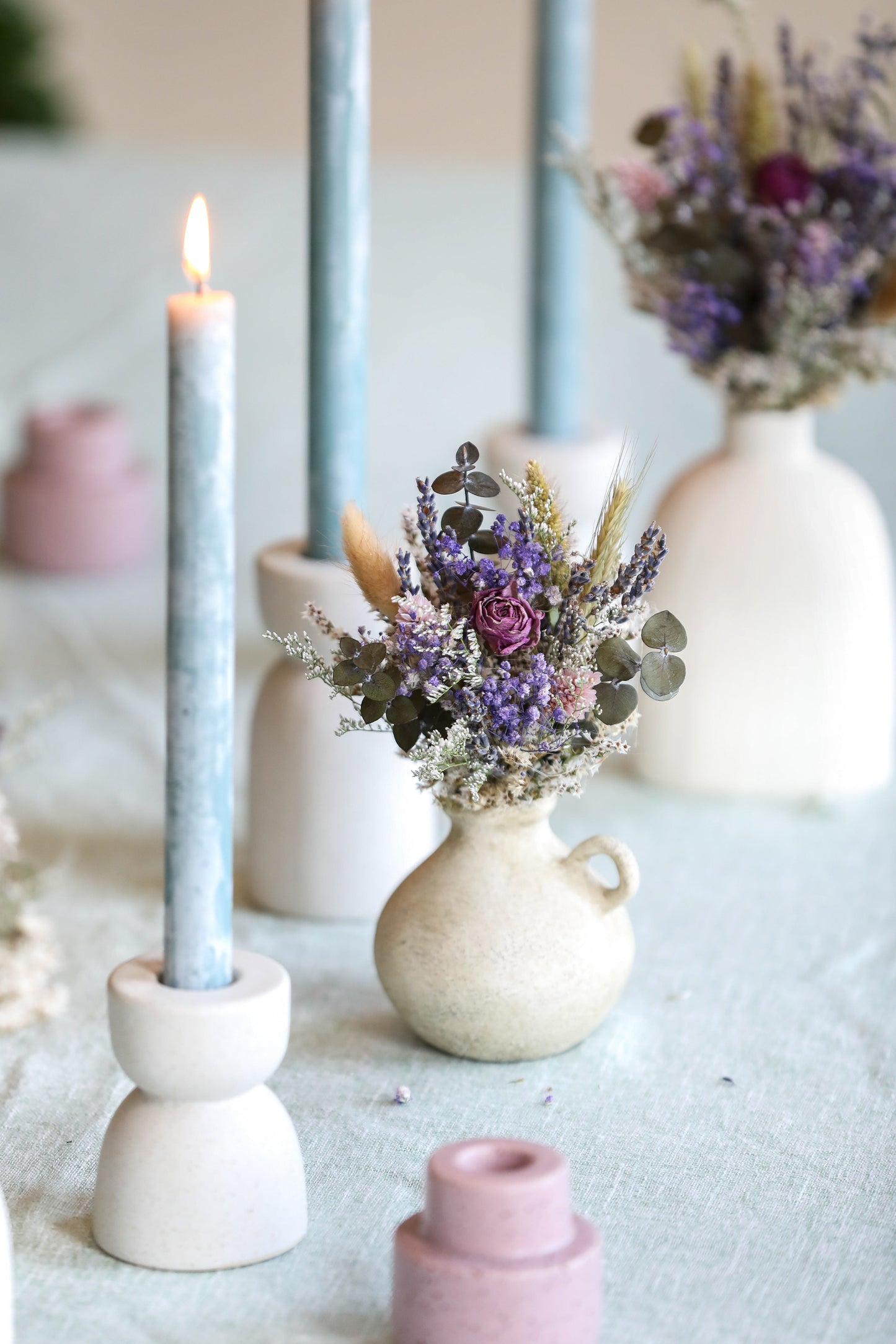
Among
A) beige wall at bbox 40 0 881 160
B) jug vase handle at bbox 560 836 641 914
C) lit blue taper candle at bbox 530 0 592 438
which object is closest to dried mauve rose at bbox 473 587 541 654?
jug vase handle at bbox 560 836 641 914

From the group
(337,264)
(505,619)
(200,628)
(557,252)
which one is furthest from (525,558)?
(557,252)

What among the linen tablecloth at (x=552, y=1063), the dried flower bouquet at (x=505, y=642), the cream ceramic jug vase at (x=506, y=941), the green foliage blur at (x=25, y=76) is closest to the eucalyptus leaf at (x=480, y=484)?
the dried flower bouquet at (x=505, y=642)

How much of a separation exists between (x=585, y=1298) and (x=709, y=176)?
659 millimetres

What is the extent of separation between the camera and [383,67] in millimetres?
2381

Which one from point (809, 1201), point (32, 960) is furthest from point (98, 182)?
point (809, 1201)

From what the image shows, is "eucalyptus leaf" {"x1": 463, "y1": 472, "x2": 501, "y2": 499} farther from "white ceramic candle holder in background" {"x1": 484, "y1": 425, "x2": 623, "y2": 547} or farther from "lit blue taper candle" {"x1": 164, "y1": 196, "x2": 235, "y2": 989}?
"white ceramic candle holder in background" {"x1": 484, "y1": 425, "x2": 623, "y2": 547}

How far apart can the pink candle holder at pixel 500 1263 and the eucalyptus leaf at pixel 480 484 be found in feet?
0.87

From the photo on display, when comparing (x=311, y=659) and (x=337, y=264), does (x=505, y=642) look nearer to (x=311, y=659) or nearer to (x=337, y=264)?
(x=311, y=659)

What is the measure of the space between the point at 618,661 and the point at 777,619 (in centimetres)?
38

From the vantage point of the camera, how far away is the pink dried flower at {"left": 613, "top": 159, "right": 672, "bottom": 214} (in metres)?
1.02

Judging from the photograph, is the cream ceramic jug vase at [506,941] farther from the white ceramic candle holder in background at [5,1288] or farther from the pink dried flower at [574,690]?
the white ceramic candle holder in background at [5,1288]

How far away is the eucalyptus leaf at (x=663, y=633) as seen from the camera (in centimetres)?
68

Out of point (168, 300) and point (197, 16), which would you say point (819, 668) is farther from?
point (197, 16)

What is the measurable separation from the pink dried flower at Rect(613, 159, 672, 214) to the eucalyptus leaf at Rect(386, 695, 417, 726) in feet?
1.48
